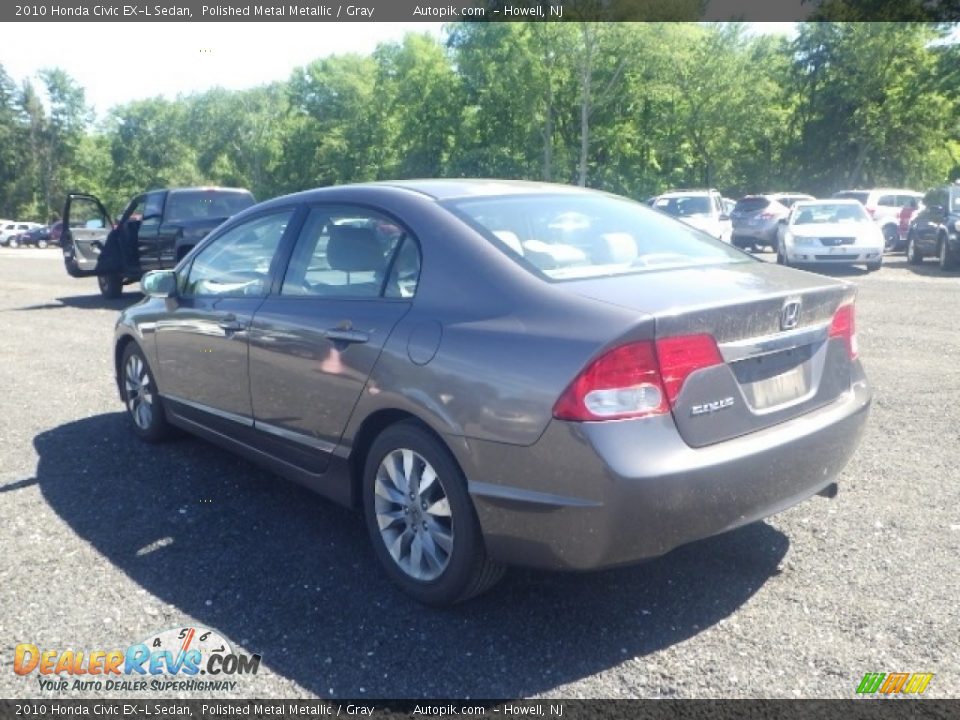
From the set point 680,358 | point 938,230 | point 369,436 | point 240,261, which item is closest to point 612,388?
point 680,358

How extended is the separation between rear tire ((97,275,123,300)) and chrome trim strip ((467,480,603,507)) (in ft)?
43.0

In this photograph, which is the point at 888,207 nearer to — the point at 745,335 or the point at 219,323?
the point at 219,323

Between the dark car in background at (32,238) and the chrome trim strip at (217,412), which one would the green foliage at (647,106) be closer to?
the dark car in background at (32,238)

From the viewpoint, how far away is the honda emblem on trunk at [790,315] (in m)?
3.24

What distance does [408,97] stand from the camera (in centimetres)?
5269

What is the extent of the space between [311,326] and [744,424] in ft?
6.34

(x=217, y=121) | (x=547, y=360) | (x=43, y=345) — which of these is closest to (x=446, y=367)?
(x=547, y=360)

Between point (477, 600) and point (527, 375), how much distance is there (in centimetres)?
107

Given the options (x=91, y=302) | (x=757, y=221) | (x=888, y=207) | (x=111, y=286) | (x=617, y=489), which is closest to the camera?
→ (x=617, y=489)

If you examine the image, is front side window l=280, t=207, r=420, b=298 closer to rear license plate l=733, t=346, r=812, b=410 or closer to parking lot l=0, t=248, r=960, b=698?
parking lot l=0, t=248, r=960, b=698

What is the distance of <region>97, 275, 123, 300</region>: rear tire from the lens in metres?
14.8

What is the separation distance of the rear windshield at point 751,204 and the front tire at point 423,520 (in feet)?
75.6

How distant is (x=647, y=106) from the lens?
158 ft

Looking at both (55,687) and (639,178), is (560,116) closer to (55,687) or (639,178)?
(639,178)
